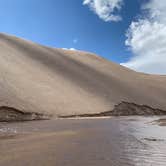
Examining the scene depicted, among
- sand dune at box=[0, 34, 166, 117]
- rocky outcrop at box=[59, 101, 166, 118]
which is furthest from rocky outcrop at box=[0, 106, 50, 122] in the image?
rocky outcrop at box=[59, 101, 166, 118]

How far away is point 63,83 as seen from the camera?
163ft

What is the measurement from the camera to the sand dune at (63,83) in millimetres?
38156

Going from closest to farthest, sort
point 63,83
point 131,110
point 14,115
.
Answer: point 14,115
point 63,83
point 131,110

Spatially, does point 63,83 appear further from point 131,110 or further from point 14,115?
point 14,115

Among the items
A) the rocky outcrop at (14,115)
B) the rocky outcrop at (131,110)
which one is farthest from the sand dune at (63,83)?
the rocky outcrop at (131,110)

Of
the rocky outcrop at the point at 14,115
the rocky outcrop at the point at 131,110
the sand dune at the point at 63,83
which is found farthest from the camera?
the rocky outcrop at the point at 131,110

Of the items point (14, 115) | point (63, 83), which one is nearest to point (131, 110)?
point (63, 83)

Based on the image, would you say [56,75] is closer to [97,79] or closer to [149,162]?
[97,79]

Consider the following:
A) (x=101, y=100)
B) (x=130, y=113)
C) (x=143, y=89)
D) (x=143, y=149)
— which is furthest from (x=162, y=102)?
(x=143, y=149)

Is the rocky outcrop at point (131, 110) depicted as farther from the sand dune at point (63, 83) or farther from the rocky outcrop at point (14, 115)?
the rocky outcrop at point (14, 115)

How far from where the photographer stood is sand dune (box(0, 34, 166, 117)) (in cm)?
3816

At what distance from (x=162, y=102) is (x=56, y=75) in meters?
22.0

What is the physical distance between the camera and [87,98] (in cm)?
4722

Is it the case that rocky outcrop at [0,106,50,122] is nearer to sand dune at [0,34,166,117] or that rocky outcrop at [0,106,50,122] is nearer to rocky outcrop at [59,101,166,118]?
sand dune at [0,34,166,117]
